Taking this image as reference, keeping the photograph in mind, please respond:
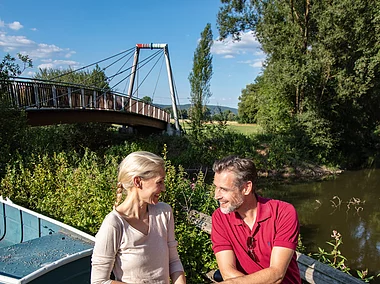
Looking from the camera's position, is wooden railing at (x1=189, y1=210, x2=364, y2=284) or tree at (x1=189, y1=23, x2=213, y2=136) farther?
tree at (x1=189, y1=23, x2=213, y2=136)

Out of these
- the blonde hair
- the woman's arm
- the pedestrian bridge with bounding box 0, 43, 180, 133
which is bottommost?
the woman's arm

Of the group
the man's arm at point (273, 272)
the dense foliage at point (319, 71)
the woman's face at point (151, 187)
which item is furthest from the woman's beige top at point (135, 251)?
the dense foliage at point (319, 71)

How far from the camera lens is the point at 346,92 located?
1424 cm

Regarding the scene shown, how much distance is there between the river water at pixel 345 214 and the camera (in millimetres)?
6469

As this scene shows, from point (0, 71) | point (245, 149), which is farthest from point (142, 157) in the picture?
point (245, 149)

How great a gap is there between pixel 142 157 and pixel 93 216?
7.12 feet

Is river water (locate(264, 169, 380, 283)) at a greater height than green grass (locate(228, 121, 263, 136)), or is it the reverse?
green grass (locate(228, 121, 263, 136))

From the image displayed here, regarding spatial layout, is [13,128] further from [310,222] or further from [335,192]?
[335,192]

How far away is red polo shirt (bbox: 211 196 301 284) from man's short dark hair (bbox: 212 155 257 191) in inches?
7.0

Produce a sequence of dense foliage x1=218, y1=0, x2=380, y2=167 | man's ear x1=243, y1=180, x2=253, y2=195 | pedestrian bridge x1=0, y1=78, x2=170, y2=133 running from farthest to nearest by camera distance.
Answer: dense foliage x1=218, y1=0, x2=380, y2=167 → pedestrian bridge x1=0, y1=78, x2=170, y2=133 → man's ear x1=243, y1=180, x2=253, y2=195

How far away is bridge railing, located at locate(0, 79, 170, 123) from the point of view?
9104 mm

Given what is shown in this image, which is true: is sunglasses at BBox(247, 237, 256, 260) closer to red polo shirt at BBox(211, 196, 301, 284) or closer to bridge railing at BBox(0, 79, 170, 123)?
red polo shirt at BBox(211, 196, 301, 284)

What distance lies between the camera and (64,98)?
11.5m

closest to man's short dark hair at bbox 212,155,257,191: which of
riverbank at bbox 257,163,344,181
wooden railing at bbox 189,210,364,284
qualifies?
wooden railing at bbox 189,210,364,284
